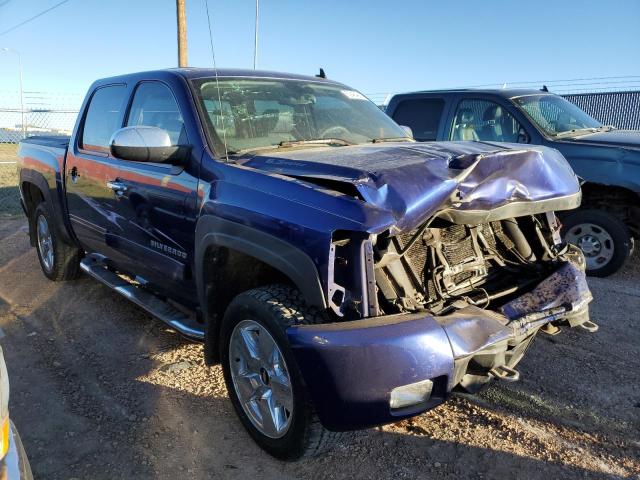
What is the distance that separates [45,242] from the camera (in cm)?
592

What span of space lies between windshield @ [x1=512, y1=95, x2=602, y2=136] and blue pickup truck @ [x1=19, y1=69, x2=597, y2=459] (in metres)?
2.67

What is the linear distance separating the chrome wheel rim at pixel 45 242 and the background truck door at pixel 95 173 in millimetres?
969

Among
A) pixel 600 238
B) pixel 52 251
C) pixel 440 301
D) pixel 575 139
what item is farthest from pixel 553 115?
pixel 52 251

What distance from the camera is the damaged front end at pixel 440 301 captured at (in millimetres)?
2211

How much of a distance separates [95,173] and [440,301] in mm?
3007

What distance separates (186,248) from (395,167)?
1.45 metres

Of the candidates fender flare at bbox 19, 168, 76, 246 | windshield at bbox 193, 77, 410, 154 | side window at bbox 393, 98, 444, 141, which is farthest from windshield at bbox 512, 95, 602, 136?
fender flare at bbox 19, 168, 76, 246

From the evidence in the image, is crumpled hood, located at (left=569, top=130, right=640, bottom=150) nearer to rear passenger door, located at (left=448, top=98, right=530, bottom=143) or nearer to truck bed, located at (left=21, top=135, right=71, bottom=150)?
rear passenger door, located at (left=448, top=98, right=530, bottom=143)

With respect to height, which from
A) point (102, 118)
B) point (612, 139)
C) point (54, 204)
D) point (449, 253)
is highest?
point (102, 118)

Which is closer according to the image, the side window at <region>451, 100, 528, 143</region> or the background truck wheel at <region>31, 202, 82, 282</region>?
the background truck wheel at <region>31, 202, 82, 282</region>

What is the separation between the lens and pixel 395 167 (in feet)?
8.41

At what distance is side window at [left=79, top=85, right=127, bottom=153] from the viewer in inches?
170

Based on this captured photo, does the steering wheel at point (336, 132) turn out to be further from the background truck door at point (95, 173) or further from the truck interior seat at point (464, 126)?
the truck interior seat at point (464, 126)

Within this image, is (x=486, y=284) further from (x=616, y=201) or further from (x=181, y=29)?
(x=181, y=29)
